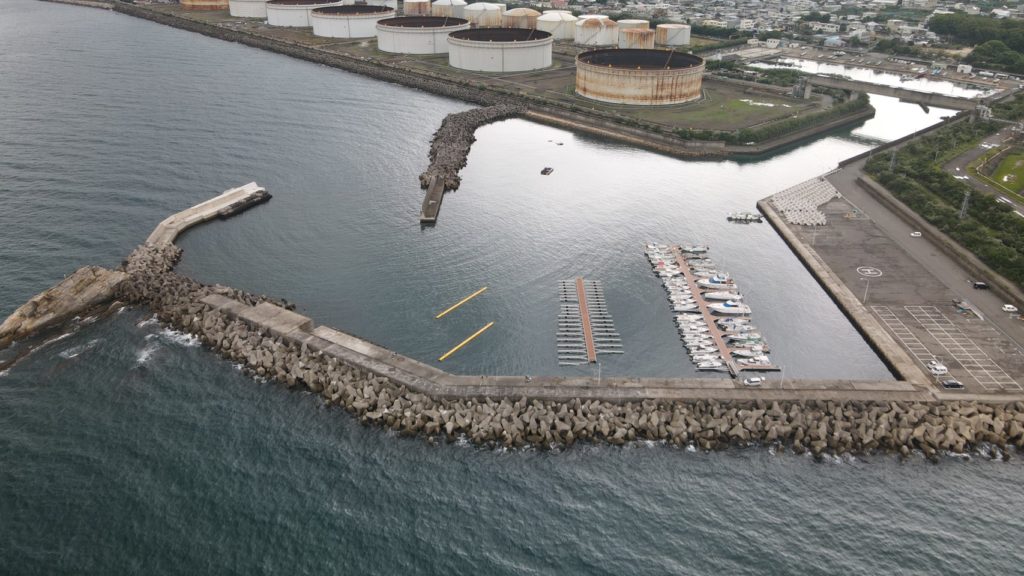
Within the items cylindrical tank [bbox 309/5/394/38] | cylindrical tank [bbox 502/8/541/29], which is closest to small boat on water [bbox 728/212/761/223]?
cylindrical tank [bbox 502/8/541/29]

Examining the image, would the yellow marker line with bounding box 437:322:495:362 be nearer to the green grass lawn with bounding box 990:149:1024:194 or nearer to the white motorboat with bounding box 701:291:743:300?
the white motorboat with bounding box 701:291:743:300

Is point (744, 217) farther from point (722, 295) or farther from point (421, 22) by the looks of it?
point (421, 22)

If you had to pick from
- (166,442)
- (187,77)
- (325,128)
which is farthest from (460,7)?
(166,442)

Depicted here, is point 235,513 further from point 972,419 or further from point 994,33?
point 994,33

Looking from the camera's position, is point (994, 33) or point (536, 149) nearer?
point (536, 149)

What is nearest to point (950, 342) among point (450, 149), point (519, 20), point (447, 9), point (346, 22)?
point (450, 149)
